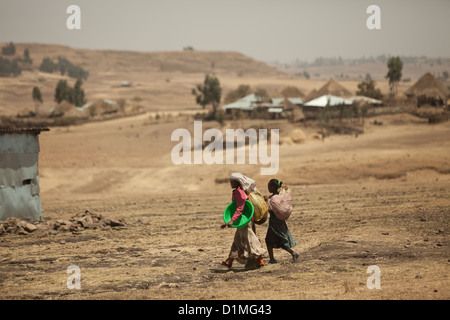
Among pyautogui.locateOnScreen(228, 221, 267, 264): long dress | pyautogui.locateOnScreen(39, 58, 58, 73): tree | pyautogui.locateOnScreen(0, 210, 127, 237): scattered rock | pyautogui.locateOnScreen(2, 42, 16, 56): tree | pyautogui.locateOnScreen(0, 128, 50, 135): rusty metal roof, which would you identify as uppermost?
pyautogui.locateOnScreen(2, 42, 16, 56): tree

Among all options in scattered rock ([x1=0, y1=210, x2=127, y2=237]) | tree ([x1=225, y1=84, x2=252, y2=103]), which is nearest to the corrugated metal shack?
scattered rock ([x1=0, y1=210, x2=127, y2=237])

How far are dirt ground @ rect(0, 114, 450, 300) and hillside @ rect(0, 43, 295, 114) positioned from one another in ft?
174

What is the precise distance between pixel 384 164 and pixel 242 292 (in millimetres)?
17479

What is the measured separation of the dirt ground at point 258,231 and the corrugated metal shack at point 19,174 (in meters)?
1.77

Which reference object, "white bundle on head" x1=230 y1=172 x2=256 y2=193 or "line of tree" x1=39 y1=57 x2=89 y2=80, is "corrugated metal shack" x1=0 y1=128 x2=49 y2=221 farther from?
"line of tree" x1=39 y1=57 x2=89 y2=80

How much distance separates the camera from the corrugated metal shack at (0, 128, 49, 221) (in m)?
15.5

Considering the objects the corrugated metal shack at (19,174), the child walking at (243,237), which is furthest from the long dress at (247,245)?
the corrugated metal shack at (19,174)

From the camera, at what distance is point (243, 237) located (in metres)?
9.24

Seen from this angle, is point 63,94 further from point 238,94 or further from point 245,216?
point 245,216

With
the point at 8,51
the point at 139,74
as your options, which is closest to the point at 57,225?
the point at 139,74

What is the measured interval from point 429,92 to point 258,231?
35583mm

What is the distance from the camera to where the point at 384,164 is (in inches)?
953
